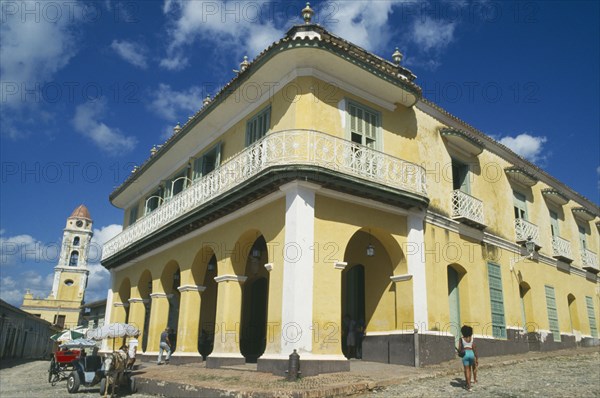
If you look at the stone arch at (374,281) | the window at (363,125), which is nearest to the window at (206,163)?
the window at (363,125)

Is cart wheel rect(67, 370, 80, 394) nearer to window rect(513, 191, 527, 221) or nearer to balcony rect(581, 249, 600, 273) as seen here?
window rect(513, 191, 527, 221)

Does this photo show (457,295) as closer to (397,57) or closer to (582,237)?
(397,57)

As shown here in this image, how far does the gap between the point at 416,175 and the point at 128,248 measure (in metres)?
12.3

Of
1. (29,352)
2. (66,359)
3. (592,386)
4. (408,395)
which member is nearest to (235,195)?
(408,395)

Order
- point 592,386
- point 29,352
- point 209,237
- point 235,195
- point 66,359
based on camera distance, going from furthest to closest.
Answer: point 29,352
point 66,359
point 209,237
point 235,195
point 592,386

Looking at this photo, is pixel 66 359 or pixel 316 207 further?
pixel 66 359

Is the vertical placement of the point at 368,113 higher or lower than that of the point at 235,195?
higher

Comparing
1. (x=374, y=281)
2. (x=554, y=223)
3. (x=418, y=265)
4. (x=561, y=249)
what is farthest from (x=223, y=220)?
(x=554, y=223)

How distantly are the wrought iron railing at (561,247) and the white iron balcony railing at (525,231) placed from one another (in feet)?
5.09

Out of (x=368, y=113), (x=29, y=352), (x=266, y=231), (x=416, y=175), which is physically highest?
(x=368, y=113)

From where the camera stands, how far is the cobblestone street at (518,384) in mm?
8984

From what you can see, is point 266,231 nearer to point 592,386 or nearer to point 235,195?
point 235,195

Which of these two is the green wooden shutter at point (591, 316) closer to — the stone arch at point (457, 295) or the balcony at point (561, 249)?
the balcony at point (561, 249)

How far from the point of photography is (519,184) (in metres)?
19.7
